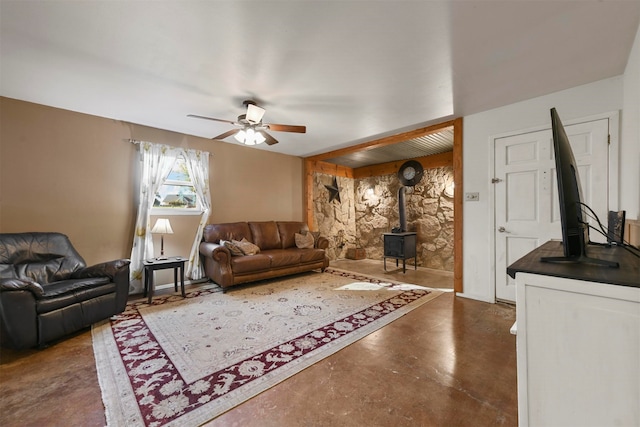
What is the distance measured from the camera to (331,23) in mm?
1716

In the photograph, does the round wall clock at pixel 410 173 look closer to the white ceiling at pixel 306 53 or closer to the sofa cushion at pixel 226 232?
the white ceiling at pixel 306 53

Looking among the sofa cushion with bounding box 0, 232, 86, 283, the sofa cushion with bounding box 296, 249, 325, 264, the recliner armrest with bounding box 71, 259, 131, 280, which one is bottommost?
the sofa cushion with bounding box 296, 249, 325, 264

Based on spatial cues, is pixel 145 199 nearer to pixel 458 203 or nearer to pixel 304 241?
pixel 304 241

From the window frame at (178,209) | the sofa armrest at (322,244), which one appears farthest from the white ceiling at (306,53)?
the sofa armrest at (322,244)

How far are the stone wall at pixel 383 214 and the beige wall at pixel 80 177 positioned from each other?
277 centimetres

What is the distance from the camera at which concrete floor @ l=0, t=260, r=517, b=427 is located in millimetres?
1381

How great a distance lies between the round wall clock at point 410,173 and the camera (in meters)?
5.28

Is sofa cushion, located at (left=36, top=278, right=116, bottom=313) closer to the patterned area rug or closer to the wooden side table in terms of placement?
the patterned area rug

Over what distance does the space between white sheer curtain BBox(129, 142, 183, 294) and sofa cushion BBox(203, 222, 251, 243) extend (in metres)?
0.80

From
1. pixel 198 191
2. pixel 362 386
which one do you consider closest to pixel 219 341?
pixel 362 386

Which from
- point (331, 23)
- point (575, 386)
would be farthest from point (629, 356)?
point (331, 23)

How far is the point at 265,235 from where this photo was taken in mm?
4711

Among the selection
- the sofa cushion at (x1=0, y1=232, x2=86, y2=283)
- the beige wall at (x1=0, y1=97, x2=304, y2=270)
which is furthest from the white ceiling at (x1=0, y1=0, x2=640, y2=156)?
the sofa cushion at (x1=0, y1=232, x2=86, y2=283)

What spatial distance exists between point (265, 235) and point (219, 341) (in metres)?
2.61
